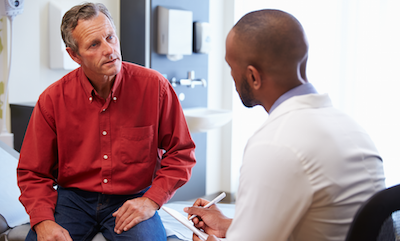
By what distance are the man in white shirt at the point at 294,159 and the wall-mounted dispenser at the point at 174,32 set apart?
1780 mm

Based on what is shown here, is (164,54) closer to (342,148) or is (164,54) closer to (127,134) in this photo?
(127,134)

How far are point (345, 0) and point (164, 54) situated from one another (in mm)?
1280

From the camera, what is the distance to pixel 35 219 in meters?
1.22

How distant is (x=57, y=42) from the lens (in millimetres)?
2283

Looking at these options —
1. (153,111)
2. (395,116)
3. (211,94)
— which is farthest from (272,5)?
(153,111)

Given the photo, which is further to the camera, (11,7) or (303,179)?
(11,7)

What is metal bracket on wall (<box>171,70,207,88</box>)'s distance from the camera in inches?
106

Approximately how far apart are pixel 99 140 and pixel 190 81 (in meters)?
1.47

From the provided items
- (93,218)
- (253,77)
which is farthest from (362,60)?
(93,218)

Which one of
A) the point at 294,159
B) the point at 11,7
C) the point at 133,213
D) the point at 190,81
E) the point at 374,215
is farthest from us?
the point at 190,81

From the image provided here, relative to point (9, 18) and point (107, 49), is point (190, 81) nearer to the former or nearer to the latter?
point (9, 18)

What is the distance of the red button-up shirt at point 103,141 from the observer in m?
1.34

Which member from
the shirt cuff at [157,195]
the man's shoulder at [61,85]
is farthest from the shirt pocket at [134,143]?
the man's shoulder at [61,85]

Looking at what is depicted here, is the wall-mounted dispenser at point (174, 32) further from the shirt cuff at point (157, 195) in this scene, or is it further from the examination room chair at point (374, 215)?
the examination room chair at point (374, 215)
